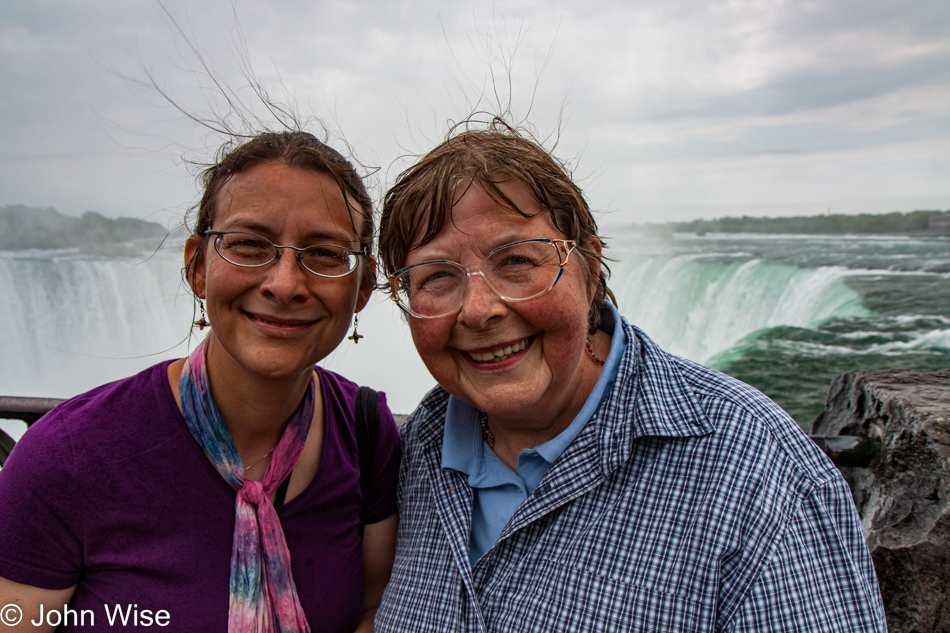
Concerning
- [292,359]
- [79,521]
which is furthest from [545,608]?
[79,521]

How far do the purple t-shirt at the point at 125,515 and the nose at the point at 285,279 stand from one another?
367 millimetres

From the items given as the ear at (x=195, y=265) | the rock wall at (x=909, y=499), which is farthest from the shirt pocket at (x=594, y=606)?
the ear at (x=195, y=265)

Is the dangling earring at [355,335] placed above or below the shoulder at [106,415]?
above

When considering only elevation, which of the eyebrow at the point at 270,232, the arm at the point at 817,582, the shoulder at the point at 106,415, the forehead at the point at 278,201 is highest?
the forehead at the point at 278,201

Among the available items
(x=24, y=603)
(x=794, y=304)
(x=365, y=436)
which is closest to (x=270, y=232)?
(x=365, y=436)

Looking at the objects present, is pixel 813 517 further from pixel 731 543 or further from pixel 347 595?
pixel 347 595

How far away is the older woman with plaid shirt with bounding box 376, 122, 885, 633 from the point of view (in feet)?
3.47

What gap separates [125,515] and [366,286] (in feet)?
2.44

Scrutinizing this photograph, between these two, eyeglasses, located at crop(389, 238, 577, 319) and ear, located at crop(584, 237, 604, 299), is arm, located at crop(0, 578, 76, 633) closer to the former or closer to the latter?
eyeglasses, located at crop(389, 238, 577, 319)

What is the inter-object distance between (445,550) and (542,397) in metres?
0.41

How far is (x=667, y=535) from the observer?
1125 millimetres

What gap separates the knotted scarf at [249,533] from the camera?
1388mm

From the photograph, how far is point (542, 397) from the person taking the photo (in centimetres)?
133

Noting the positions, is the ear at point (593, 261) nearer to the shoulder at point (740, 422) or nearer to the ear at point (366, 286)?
the shoulder at point (740, 422)
